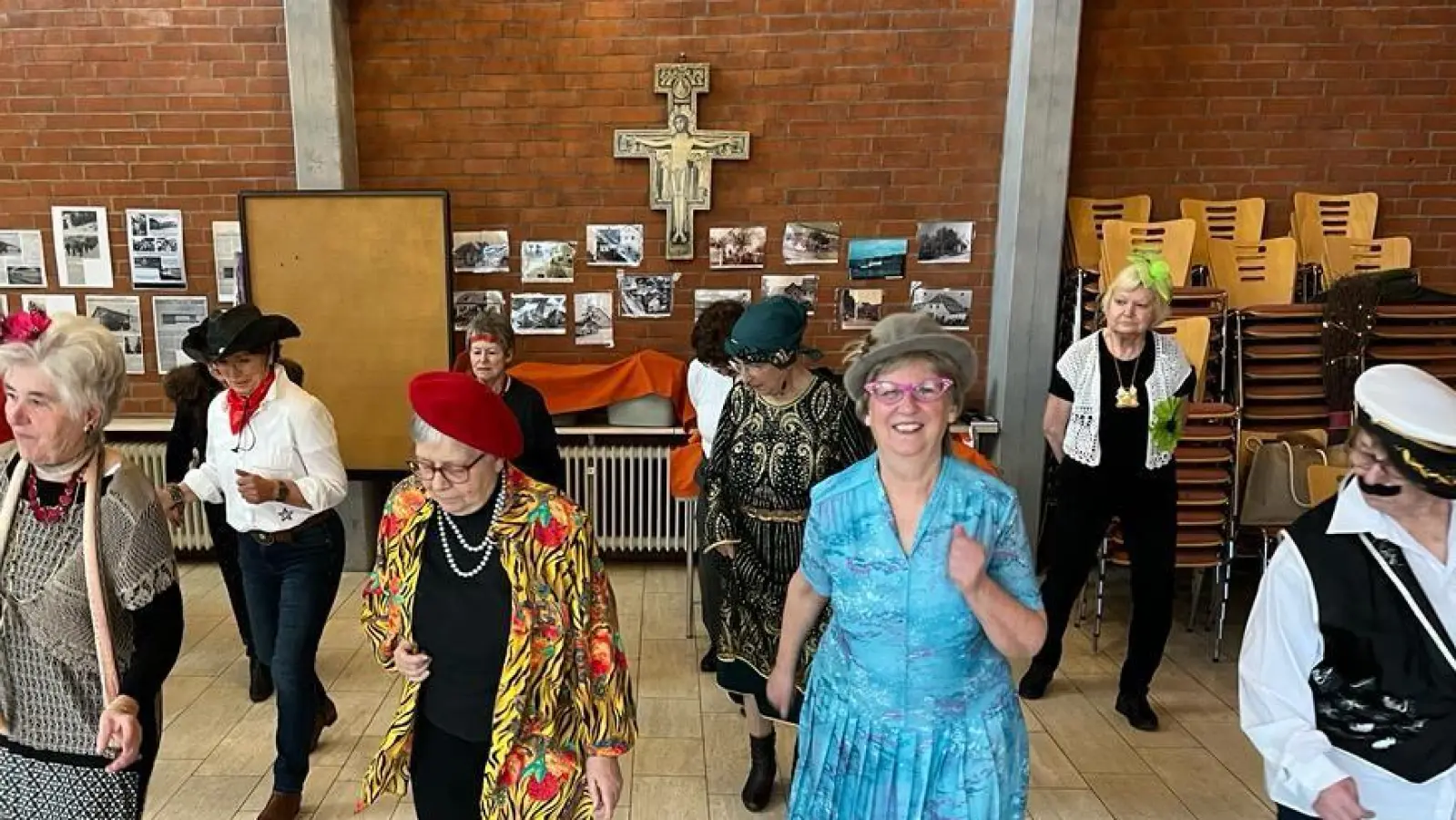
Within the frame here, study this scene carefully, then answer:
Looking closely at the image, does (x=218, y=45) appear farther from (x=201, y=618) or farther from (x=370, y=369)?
(x=201, y=618)

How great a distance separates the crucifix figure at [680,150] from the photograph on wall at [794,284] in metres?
0.53

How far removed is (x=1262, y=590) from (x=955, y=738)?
0.69m

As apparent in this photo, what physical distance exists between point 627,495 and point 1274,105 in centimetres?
443

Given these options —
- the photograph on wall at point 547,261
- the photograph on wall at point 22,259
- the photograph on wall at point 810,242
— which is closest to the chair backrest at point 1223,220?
the photograph on wall at point 810,242

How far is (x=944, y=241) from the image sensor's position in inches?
202

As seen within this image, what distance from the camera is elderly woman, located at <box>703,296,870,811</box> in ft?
8.36

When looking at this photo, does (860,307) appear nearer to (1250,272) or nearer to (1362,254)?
(1250,272)

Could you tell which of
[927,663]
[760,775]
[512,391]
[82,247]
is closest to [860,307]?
[512,391]

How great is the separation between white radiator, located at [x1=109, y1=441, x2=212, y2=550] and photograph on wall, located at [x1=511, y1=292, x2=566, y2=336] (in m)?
2.15

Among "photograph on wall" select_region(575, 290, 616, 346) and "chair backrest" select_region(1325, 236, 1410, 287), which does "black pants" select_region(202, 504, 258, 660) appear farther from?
"chair backrest" select_region(1325, 236, 1410, 287)

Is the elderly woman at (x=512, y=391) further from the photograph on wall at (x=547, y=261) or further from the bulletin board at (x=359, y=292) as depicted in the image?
the photograph on wall at (x=547, y=261)

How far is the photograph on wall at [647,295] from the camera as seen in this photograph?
519 cm

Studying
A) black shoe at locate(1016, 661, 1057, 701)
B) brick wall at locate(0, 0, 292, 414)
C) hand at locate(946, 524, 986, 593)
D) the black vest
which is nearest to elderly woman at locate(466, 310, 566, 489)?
hand at locate(946, 524, 986, 593)

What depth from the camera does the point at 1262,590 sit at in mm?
1732
